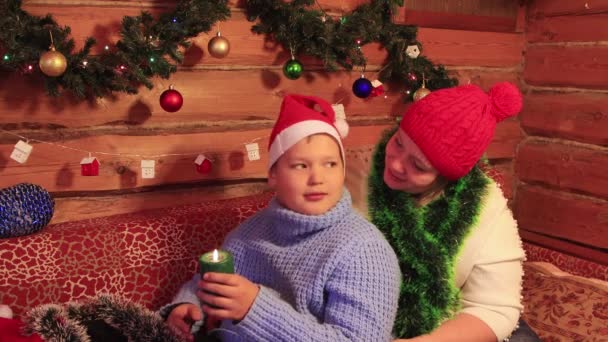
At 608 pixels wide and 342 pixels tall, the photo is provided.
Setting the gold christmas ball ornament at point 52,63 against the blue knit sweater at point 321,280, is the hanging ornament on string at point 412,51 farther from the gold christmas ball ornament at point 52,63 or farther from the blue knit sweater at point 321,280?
the gold christmas ball ornament at point 52,63

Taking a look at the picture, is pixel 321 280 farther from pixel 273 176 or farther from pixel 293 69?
pixel 293 69

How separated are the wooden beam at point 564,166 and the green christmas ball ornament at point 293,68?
5.39 feet

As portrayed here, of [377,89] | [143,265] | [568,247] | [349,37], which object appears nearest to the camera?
[143,265]

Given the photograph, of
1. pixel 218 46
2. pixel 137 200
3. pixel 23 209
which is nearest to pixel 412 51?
pixel 218 46

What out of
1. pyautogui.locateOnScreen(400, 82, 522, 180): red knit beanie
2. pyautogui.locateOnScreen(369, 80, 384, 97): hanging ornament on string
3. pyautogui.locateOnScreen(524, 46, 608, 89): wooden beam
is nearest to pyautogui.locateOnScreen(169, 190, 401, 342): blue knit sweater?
pyautogui.locateOnScreen(400, 82, 522, 180): red knit beanie

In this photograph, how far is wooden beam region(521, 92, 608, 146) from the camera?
3018 mm

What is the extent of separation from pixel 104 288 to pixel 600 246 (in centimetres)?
242

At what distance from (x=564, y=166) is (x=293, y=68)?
5.57ft

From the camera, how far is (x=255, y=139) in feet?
8.41

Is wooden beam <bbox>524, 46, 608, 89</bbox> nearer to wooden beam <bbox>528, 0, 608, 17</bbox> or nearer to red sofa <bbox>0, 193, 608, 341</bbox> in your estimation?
wooden beam <bbox>528, 0, 608, 17</bbox>

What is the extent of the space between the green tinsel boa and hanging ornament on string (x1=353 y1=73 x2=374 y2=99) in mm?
910

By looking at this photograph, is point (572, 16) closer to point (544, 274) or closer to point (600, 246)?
point (600, 246)

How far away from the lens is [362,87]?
2607 mm

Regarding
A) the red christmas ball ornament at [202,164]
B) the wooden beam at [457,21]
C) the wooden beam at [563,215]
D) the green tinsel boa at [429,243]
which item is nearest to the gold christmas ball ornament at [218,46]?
the red christmas ball ornament at [202,164]
